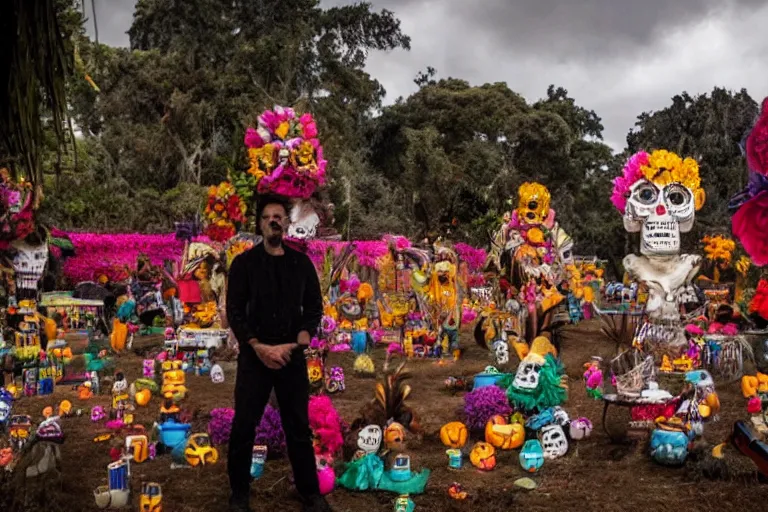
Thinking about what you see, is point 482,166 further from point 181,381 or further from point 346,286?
point 181,381

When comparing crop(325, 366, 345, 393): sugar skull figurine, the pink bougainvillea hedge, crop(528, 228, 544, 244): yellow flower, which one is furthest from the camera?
the pink bougainvillea hedge

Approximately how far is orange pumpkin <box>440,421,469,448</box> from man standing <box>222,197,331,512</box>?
6.23ft

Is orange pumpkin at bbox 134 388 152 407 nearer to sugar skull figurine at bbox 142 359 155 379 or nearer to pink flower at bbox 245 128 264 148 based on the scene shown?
sugar skull figurine at bbox 142 359 155 379

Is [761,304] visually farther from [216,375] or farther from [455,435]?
[216,375]

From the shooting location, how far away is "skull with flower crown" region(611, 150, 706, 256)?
25.9 feet

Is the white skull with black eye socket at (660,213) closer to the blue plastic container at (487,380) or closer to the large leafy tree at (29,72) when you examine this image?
the blue plastic container at (487,380)

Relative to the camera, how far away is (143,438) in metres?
5.33

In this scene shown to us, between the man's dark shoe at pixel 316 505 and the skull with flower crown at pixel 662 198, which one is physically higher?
the skull with flower crown at pixel 662 198

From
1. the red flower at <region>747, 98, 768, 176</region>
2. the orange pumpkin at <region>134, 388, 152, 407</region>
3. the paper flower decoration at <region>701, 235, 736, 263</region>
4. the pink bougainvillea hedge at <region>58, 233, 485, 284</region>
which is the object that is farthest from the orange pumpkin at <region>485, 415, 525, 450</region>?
the paper flower decoration at <region>701, 235, 736, 263</region>

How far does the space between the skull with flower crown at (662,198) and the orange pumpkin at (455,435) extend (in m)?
3.55

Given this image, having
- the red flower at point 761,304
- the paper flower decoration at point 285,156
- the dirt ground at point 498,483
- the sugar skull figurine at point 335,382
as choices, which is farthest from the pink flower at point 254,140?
the red flower at point 761,304

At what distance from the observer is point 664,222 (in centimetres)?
795

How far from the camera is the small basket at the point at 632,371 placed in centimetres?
567

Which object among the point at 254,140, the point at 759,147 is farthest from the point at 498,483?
the point at 254,140
